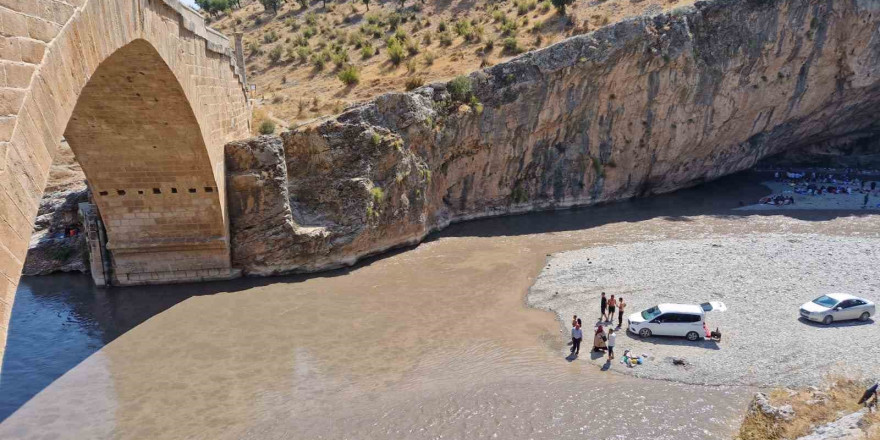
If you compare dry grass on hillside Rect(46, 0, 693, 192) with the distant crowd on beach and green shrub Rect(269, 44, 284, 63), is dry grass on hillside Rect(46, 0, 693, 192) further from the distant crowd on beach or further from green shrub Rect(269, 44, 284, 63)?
the distant crowd on beach

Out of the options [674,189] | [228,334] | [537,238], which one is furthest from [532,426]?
[674,189]

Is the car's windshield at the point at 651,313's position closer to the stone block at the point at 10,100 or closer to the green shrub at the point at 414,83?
the stone block at the point at 10,100

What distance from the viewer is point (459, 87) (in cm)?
2534

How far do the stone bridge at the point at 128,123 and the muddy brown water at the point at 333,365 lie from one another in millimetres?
2256

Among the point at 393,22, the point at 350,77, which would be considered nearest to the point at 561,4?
the point at 393,22

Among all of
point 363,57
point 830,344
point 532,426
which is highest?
point 363,57

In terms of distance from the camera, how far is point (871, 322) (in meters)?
14.7

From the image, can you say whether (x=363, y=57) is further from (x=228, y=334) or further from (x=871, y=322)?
(x=871, y=322)

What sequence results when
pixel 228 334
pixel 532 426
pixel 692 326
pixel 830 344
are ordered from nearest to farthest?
pixel 532 426 < pixel 830 344 < pixel 692 326 < pixel 228 334

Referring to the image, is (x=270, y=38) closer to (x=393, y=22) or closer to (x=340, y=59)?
(x=393, y=22)

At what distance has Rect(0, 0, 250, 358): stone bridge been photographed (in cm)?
601

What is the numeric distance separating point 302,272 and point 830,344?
17.1 m

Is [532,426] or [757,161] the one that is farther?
[757,161]

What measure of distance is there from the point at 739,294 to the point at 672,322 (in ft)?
13.2
